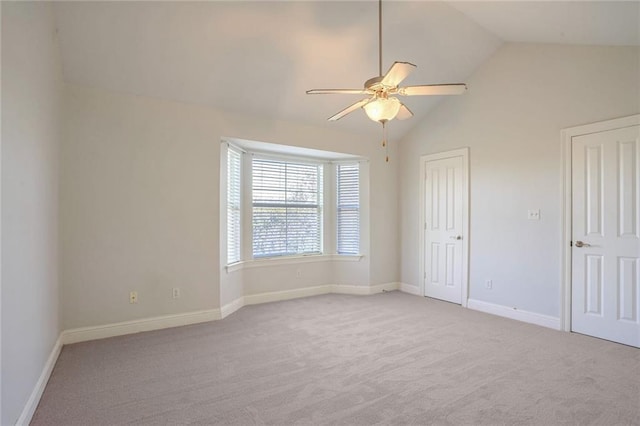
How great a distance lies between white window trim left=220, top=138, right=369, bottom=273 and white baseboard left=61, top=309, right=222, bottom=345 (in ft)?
3.10

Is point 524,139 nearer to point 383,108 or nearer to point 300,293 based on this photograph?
point 383,108

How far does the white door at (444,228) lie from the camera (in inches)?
192

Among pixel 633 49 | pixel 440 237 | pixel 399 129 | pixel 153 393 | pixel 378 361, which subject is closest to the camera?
pixel 153 393

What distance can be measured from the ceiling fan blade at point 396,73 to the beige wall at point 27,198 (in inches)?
84.1

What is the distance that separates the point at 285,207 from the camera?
5.22 meters

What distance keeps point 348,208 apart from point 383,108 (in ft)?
10.1

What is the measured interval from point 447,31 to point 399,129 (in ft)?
5.65

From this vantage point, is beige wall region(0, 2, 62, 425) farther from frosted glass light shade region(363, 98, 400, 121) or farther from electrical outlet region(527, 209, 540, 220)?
electrical outlet region(527, 209, 540, 220)

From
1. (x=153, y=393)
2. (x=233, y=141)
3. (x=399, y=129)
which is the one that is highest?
(x=399, y=129)

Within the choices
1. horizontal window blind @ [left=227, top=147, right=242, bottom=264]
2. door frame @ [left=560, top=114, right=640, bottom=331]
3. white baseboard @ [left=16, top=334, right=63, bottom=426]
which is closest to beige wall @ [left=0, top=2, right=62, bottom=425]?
white baseboard @ [left=16, top=334, right=63, bottom=426]

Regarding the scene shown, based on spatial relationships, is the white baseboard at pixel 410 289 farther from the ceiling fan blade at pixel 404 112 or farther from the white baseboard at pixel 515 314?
the ceiling fan blade at pixel 404 112

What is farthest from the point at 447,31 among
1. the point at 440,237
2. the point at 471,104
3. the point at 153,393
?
the point at 153,393

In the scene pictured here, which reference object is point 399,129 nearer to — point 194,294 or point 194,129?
point 194,129

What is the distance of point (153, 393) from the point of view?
2.45 m
